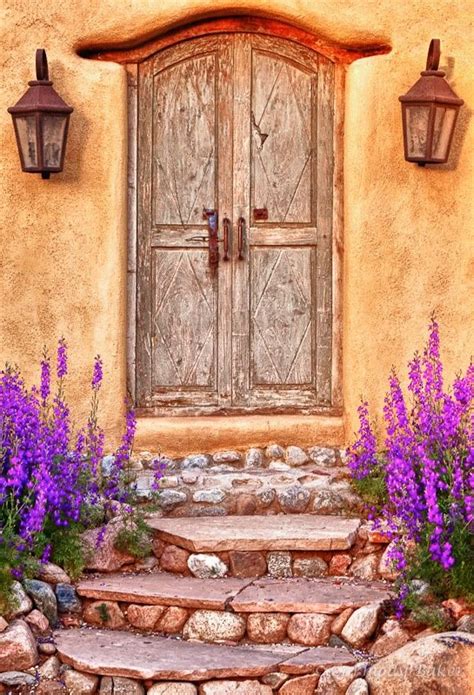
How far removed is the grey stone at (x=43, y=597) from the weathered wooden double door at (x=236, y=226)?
72.3 inches

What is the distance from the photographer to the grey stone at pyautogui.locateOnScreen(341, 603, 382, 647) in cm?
578

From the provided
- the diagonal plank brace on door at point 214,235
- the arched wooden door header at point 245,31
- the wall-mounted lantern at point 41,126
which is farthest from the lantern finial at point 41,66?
the diagonal plank brace on door at point 214,235

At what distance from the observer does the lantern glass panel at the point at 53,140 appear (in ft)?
23.3

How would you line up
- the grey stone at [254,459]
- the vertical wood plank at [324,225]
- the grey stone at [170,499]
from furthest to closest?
the vertical wood plank at [324,225], the grey stone at [254,459], the grey stone at [170,499]

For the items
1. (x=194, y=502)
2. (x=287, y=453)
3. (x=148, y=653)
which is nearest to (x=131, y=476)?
(x=194, y=502)

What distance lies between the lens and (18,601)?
18.9ft

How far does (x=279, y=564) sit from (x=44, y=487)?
1206 mm

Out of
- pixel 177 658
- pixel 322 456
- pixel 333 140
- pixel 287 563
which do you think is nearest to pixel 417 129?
pixel 333 140

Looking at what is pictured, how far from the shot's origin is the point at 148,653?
567 centimetres

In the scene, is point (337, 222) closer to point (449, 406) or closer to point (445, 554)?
point (449, 406)

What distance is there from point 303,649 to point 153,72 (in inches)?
133

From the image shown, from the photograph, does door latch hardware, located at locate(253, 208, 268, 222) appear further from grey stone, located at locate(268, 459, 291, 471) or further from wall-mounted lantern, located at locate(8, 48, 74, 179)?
grey stone, located at locate(268, 459, 291, 471)

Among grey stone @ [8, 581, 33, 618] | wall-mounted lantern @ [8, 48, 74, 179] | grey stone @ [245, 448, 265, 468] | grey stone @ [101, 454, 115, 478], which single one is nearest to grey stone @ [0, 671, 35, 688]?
grey stone @ [8, 581, 33, 618]

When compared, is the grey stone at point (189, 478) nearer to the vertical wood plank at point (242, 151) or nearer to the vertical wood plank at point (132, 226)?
the vertical wood plank at point (132, 226)
